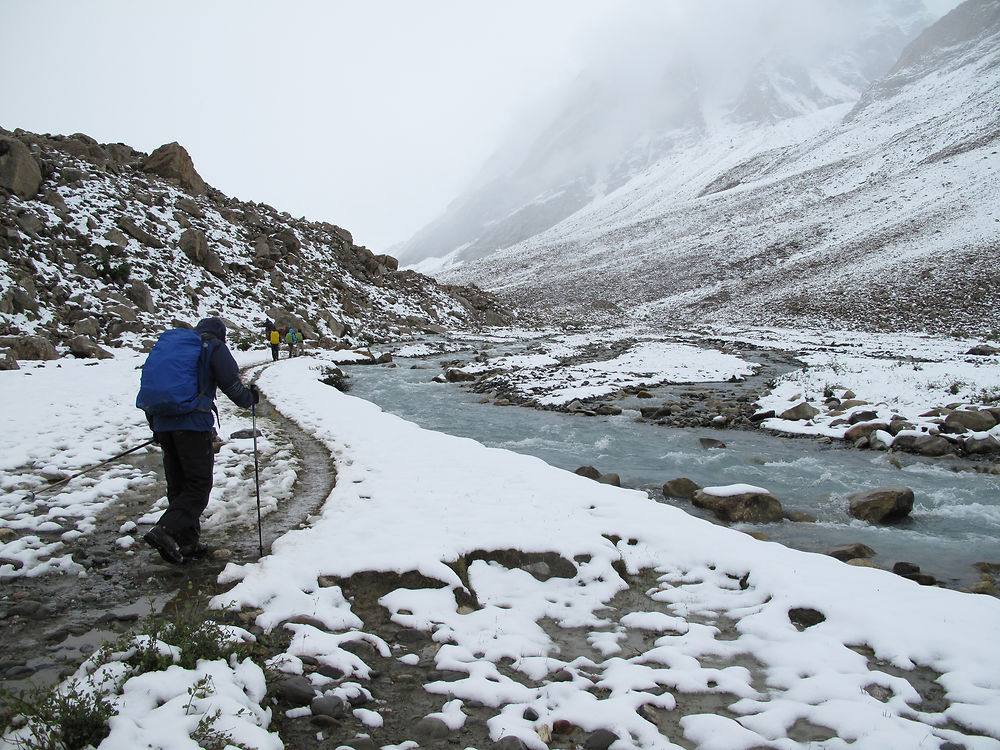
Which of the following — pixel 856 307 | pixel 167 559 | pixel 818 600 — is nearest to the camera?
pixel 818 600

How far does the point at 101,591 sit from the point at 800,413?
15640mm

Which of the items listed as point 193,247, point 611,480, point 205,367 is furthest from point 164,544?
point 193,247

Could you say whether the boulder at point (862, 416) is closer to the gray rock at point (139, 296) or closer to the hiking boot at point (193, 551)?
the hiking boot at point (193, 551)

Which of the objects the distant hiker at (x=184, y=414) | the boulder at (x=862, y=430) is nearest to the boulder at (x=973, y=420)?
the boulder at (x=862, y=430)

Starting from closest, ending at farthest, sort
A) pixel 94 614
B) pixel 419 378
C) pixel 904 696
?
pixel 904 696, pixel 94 614, pixel 419 378

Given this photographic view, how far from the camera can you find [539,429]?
1530 centimetres

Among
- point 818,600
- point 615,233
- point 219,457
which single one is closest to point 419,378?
point 219,457

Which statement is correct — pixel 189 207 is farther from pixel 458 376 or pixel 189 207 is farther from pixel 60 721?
pixel 60 721

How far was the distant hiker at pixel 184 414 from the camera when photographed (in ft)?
18.4

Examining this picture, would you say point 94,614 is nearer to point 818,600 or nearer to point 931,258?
point 818,600

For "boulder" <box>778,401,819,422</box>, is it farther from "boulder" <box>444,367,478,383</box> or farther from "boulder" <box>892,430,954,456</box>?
"boulder" <box>444,367,478,383</box>

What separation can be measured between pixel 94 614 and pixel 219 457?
5.11 metres

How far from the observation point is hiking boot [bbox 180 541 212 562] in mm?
5793

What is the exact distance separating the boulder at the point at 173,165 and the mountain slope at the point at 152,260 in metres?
0.09
